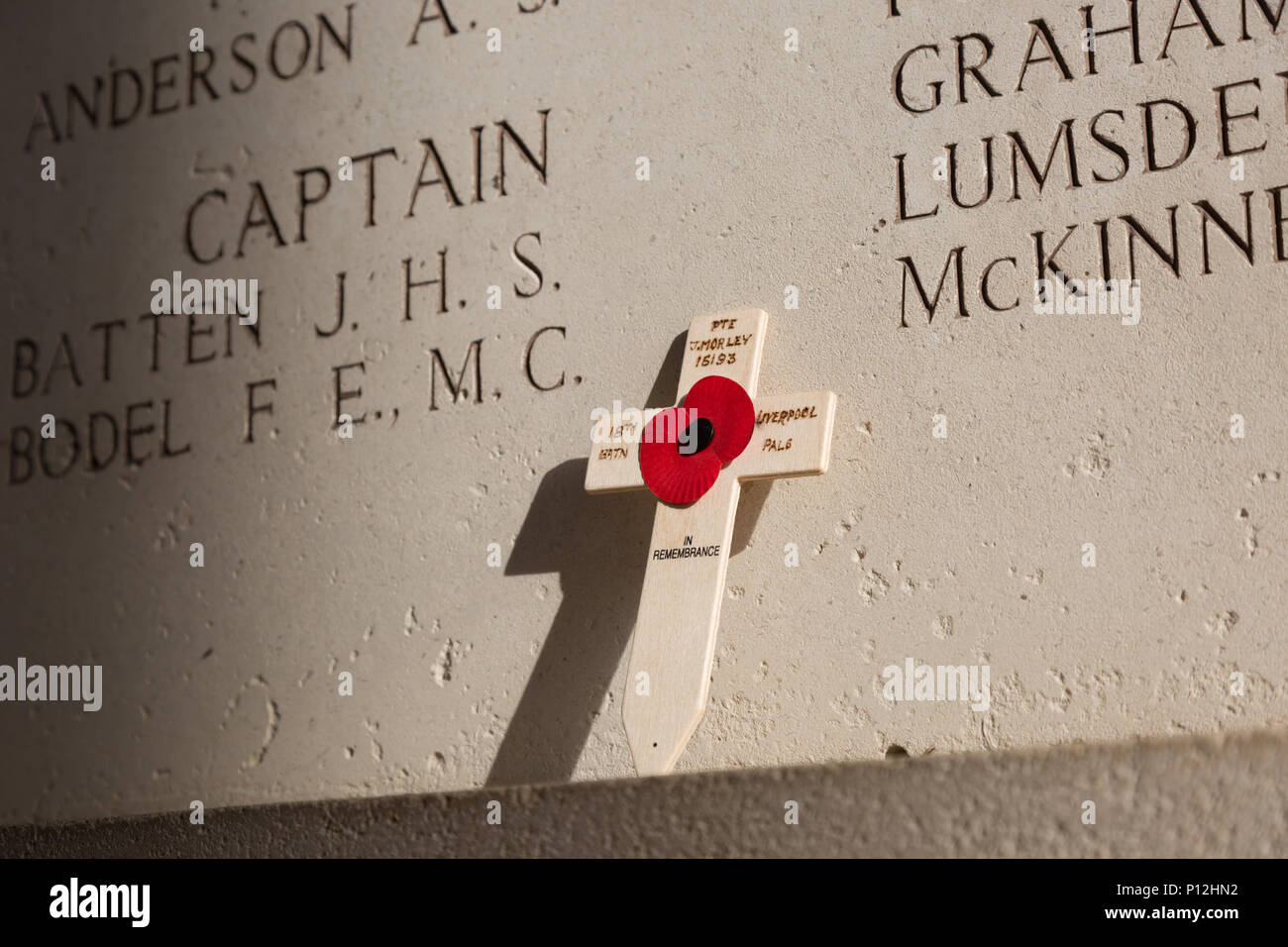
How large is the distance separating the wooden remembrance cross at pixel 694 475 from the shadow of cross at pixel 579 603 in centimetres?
15

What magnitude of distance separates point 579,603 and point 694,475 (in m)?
0.42

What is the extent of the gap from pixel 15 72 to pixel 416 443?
5.46 ft

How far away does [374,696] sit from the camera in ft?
10.8

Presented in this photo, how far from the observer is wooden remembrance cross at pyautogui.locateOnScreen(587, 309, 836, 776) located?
→ 105 inches

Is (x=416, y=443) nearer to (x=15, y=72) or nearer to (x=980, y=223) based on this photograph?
(x=980, y=223)

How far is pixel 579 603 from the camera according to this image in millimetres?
3121

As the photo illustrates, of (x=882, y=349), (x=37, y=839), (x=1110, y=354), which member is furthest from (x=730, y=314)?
(x=37, y=839)

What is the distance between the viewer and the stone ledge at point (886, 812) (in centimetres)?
192
